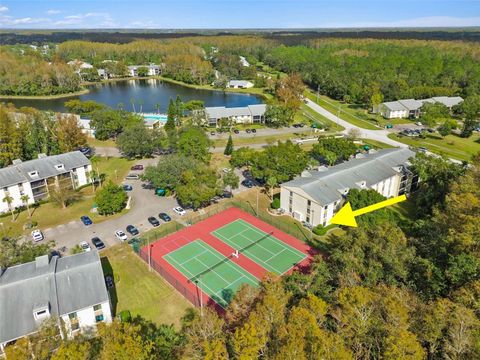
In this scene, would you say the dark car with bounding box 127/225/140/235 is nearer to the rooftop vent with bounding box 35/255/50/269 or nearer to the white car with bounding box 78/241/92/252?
the white car with bounding box 78/241/92/252

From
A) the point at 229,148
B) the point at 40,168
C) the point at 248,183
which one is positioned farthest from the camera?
the point at 229,148

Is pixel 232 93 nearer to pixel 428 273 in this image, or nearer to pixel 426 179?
pixel 426 179

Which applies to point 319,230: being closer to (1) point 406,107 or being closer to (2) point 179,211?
(2) point 179,211

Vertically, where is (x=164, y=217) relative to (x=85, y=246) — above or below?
below

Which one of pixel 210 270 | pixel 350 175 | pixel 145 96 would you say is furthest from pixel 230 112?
pixel 210 270

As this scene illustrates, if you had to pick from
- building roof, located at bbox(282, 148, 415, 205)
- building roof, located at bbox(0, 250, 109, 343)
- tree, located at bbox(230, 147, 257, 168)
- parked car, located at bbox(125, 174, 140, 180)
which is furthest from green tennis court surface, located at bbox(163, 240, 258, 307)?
parked car, located at bbox(125, 174, 140, 180)

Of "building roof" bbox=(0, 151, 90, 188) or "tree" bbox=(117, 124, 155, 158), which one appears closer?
"building roof" bbox=(0, 151, 90, 188)

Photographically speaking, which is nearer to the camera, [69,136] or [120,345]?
[120,345]
